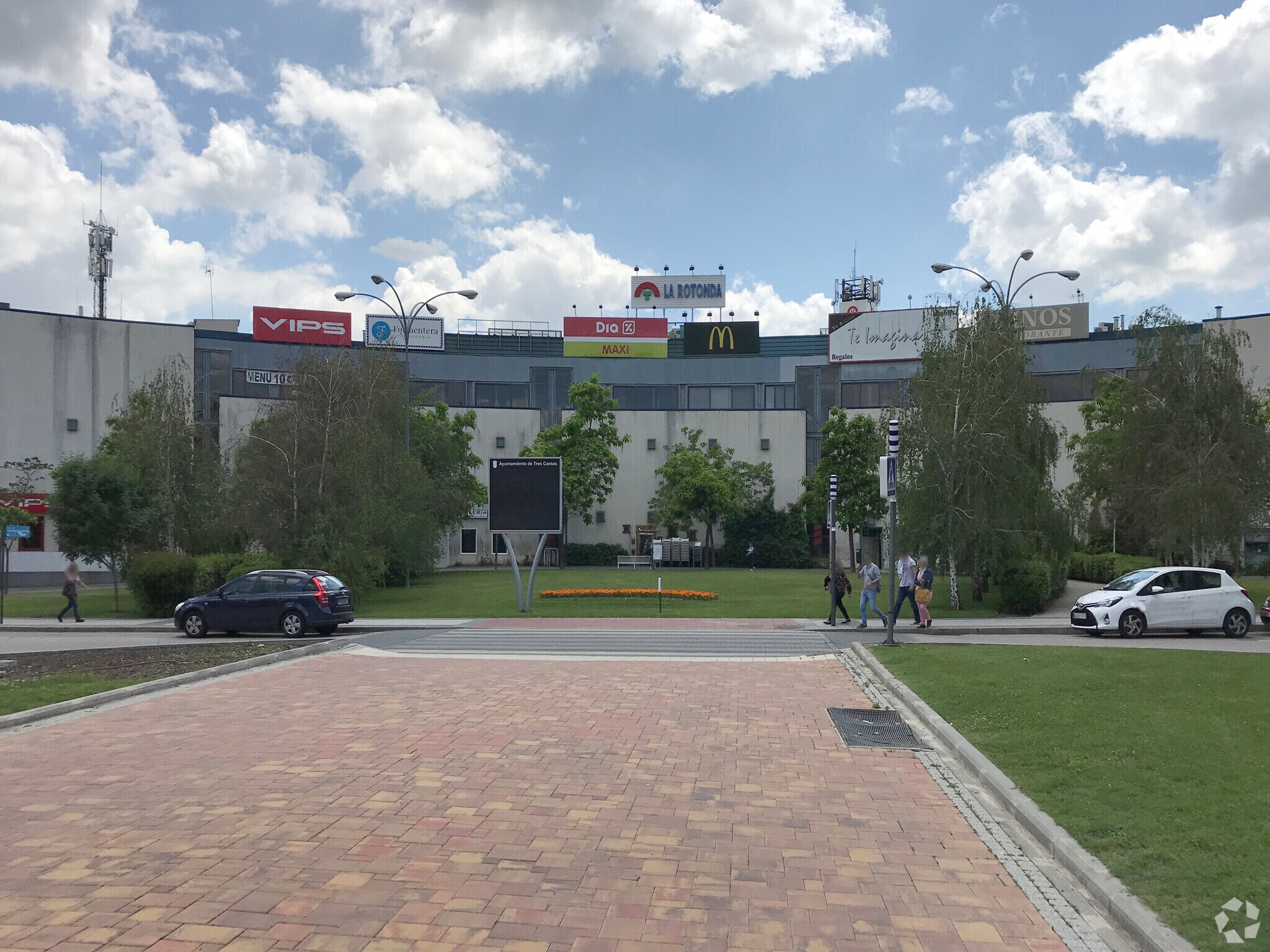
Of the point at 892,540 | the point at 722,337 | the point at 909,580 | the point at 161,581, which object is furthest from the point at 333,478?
the point at 722,337

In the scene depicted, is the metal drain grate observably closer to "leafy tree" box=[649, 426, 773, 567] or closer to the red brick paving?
the red brick paving

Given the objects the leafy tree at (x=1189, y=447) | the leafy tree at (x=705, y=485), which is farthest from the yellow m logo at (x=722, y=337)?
the leafy tree at (x=1189, y=447)

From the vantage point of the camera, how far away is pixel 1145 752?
8.73 meters

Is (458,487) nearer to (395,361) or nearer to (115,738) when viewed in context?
(395,361)

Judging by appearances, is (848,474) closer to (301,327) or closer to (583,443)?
(583,443)

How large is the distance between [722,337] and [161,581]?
47.9 m

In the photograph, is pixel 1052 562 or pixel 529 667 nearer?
pixel 529 667

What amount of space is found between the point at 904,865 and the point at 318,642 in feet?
52.7

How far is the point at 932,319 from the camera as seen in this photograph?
110ft

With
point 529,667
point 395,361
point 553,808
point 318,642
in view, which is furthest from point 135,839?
point 395,361

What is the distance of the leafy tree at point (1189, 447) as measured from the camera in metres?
29.4

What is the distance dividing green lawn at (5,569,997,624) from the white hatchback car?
22.0 ft

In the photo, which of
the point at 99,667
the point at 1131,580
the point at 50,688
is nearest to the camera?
the point at 50,688

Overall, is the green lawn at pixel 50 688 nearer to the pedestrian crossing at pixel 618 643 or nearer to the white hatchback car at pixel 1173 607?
the pedestrian crossing at pixel 618 643
